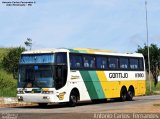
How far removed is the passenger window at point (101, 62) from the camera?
31.7 metres

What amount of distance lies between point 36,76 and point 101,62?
566 centimetres

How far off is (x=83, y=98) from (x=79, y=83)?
107 cm

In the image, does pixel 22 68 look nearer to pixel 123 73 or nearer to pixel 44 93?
pixel 44 93

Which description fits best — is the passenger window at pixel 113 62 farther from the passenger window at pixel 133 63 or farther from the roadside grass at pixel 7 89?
the roadside grass at pixel 7 89

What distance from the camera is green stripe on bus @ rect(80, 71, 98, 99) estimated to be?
98.8 ft

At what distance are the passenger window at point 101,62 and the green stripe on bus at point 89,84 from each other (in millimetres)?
1320

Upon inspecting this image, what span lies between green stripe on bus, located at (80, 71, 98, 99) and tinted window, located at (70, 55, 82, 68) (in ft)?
1.89

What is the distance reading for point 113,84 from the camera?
110 ft

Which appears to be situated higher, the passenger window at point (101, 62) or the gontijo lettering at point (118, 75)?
the passenger window at point (101, 62)

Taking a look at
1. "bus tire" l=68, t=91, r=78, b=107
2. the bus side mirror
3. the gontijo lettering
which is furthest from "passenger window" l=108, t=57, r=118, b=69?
the bus side mirror

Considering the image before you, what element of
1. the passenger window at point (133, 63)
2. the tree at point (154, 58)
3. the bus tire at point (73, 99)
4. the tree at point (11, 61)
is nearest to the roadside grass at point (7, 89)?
the passenger window at point (133, 63)

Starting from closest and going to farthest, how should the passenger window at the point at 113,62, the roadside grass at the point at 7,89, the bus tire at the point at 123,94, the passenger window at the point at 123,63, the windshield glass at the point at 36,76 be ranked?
the windshield glass at the point at 36,76
the passenger window at the point at 113,62
the passenger window at the point at 123,63
the bus tire at the point at 123,94
the roadside grass at the point at 7,89

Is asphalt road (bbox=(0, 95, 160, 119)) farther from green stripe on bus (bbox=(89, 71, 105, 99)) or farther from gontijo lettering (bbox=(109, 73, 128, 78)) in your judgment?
gontijo lettering (bbox=(109, 73, 128, 78))

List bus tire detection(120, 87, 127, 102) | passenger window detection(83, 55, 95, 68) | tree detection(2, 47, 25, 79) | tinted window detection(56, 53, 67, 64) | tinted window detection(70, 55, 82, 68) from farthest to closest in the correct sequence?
tree detection(2, 47, 25, 79), bus tire detection(120, 87, 127, 102), passenger window detection(83, 55, 95, 68), tinted window detection(70, 55, 82, 68), tinted window detection(56, 53, 67, 64)
